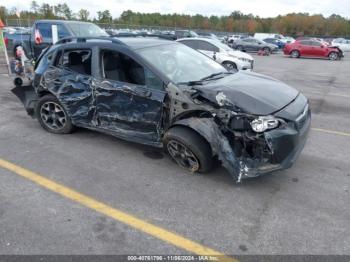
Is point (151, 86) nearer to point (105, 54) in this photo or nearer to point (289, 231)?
point (105, 54)

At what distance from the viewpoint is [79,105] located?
4941 millimetres

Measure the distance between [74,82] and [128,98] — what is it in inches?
43.8

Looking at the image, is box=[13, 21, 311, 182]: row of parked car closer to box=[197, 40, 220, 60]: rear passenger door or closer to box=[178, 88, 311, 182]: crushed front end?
box=[178, 88, 311, 182]: crushed front end

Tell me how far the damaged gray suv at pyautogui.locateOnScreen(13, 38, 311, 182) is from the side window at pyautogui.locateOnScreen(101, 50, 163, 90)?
0.01 m

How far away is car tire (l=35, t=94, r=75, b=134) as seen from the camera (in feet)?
17.3

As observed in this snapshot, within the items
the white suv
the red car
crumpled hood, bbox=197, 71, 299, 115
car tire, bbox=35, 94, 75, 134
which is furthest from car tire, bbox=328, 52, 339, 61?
car tire, bbox=35, 94, 75, 134

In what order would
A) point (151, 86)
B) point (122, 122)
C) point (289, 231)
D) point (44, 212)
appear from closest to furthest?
point (289, 231)
point (44, 212)
point (151, 86)
point (122, 122)

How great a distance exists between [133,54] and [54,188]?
6.67ft

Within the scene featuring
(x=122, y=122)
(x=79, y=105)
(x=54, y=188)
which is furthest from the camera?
(x=79, y=105)

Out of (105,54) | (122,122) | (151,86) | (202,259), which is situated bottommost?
(202,259)

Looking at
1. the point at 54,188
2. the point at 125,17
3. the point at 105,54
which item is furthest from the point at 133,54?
the point at 125,17

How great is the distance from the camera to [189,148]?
3.89 metres

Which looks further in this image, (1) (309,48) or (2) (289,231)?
(1) (309,48)

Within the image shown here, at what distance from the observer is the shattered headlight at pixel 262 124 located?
11.5 ft
